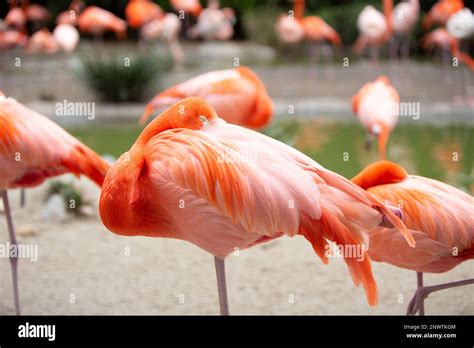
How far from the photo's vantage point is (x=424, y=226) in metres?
2.17

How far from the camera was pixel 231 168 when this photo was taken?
6.43ft

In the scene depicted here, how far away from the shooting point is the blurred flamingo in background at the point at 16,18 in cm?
335

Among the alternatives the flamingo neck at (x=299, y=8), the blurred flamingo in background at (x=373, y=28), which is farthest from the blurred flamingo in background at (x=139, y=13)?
the blurred flamingo in background at (x=373, y=28)

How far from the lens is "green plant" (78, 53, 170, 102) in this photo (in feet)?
19.6

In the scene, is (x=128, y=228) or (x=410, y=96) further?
(x=410, y=96)

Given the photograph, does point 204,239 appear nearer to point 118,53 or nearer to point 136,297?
point 136,297

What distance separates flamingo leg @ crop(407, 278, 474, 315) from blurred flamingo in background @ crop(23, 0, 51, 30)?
111 inches

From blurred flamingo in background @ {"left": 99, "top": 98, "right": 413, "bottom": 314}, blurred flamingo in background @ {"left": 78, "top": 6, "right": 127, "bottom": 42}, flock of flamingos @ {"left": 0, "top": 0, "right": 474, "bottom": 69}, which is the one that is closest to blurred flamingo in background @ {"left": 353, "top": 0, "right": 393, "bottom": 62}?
flock of flamingos @ {"left": 0, "top": 0, "right": 474, "bottom": 69}

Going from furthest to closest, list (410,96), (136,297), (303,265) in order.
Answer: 1. (410,96)
2. (303,265)
3. (136,297)

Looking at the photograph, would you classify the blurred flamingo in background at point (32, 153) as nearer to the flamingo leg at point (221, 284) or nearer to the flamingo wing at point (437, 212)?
the flamingo leg at point (221, 284)

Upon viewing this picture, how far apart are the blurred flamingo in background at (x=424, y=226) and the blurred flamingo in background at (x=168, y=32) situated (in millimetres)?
4720
